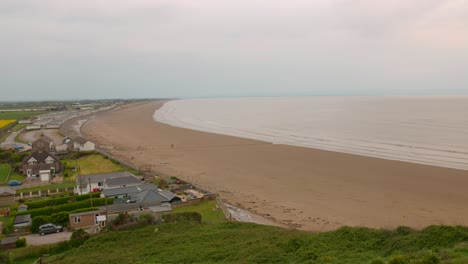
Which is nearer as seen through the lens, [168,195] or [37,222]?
[37,222]

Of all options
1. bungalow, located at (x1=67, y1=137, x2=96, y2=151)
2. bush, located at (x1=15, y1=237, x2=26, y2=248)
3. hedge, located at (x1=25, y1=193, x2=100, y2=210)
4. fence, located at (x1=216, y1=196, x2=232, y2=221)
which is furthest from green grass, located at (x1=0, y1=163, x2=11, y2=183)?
fence, located at (x1=216, y1=196, x2=232, y2=221)

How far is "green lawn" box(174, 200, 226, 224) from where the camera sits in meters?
21.2

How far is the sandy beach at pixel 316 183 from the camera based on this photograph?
75.2 feet

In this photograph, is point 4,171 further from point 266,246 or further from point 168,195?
point 266,246

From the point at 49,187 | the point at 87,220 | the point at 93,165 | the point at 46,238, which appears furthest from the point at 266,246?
the point at 93,165

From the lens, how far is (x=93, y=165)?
38.7 metres

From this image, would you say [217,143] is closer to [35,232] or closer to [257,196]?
[257,196]

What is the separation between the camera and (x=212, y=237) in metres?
15.9

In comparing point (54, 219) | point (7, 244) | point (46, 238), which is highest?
point (54, 219)

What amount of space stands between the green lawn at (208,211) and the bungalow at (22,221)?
7726 millimetres

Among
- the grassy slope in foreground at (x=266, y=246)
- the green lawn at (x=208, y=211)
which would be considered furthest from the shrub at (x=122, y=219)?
the green lawn at (x=208, y=211)

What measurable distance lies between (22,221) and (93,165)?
18.2 meters

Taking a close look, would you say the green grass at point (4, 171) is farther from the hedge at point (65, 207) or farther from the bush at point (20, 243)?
the bush at point (20, 243)

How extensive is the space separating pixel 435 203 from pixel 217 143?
107 ft
